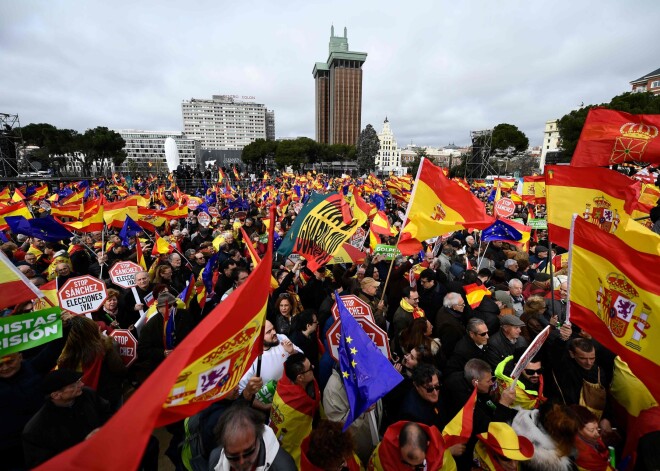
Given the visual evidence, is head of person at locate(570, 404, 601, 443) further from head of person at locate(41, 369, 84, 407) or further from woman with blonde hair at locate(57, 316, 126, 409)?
woman with blonde hair at locate(57, 316, 126, 409)

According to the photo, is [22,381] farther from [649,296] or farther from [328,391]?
[649,296]

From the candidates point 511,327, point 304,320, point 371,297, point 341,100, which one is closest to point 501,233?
point 371,297

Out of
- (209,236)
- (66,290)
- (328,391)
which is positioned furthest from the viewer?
(209,236)

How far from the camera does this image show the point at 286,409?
2629 mm

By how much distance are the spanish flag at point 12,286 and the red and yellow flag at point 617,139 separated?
21.5 feet

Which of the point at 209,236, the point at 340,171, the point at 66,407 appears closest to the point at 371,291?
A: the point at 66,407

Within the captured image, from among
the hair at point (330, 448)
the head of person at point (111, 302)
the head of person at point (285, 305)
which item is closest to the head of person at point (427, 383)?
the hair at point (330, 448)

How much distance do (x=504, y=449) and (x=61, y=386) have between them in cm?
305

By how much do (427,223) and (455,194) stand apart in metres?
0.65

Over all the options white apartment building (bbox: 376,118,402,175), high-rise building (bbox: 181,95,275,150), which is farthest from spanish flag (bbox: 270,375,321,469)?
high-rise building (bbox: 181,95,275,150)

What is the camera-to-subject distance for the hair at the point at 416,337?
11.7 ft

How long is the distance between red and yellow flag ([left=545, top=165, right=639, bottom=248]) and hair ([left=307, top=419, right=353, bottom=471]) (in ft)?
11.7

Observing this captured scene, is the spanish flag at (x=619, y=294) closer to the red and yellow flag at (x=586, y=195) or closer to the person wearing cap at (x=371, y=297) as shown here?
the red and yellow flag at (x=586, y=195)

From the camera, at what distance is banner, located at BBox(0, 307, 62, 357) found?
259cm
